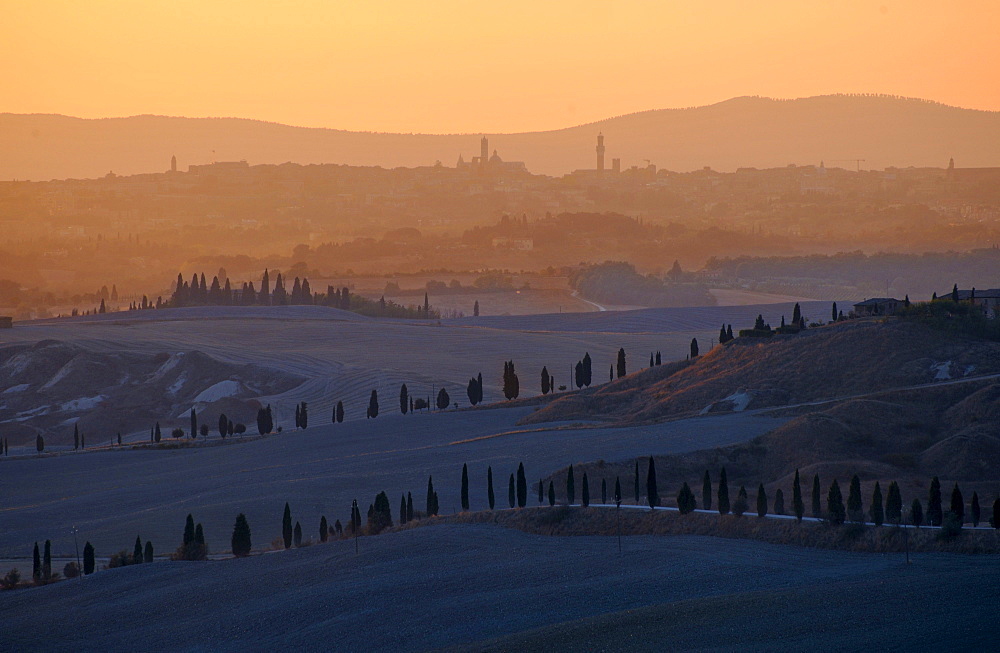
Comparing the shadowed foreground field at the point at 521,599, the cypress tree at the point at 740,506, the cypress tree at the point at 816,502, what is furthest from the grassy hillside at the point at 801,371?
the shadowed foreground field at the point at 521,599

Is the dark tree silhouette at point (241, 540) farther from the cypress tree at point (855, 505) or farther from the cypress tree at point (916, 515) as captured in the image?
the cypress tree at point (916, 515)

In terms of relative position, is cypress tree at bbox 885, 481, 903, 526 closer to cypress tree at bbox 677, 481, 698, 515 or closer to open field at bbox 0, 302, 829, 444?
cypress tree at bbox 677, 481, 698, 515

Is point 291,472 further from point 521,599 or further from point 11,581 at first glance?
point 521,599

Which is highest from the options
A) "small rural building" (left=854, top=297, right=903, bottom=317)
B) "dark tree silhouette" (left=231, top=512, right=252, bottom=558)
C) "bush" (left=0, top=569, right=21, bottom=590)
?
"small rural building" (left=854, top=297, right=903, bottom=317)

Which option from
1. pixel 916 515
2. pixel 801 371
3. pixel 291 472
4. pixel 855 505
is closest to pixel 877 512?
pixel 916 515

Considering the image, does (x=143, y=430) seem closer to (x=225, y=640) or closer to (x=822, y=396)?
(x=822, y=396)

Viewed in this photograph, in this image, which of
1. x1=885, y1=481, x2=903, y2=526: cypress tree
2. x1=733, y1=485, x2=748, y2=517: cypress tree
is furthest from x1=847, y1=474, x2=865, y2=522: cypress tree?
x1=733, y1=485, x2=748, y2=517: cypress tree
